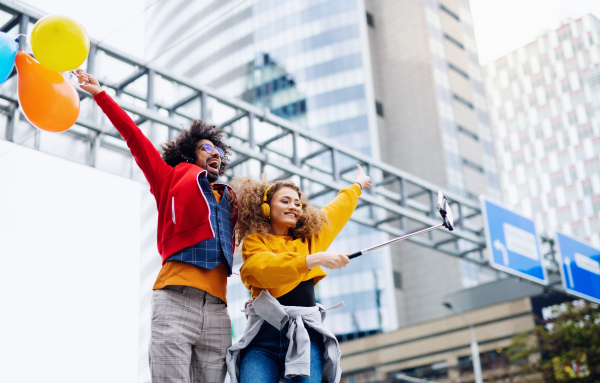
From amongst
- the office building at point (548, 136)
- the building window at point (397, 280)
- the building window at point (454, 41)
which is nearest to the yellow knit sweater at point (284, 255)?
the building window at point (397, 280)

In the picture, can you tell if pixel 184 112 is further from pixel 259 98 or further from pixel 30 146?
pixel 259 98

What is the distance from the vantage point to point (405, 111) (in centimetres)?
5444

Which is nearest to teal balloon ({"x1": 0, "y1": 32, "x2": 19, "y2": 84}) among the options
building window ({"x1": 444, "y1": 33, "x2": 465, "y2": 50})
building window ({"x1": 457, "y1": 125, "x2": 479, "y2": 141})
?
building window ({"x1": 457, "y1": 125, "x2": 479, "y2": 141})

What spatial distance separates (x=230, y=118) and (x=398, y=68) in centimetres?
4894

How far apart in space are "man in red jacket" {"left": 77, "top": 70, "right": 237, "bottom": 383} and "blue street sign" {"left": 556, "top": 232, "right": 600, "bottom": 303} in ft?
36.2

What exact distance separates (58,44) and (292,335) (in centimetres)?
211

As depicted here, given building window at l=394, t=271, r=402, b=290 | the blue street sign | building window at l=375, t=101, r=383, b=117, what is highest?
building window at l=375, t=101, r=383, b=117

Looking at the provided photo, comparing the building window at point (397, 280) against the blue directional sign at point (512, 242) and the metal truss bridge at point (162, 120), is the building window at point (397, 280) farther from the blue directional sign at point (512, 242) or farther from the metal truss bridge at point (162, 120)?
the metal truss bridge at point (162, 120)

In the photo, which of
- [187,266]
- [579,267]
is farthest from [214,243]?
[579,267]

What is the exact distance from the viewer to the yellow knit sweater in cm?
287

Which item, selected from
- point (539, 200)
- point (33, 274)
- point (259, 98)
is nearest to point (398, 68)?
point (259, 98)

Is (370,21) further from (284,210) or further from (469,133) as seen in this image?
(284,210)

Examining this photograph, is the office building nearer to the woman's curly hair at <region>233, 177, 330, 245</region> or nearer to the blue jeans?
the woman's curly hair at <region>233, 177, 330, 245</region>

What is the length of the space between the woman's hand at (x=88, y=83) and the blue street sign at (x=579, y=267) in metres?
11.3
